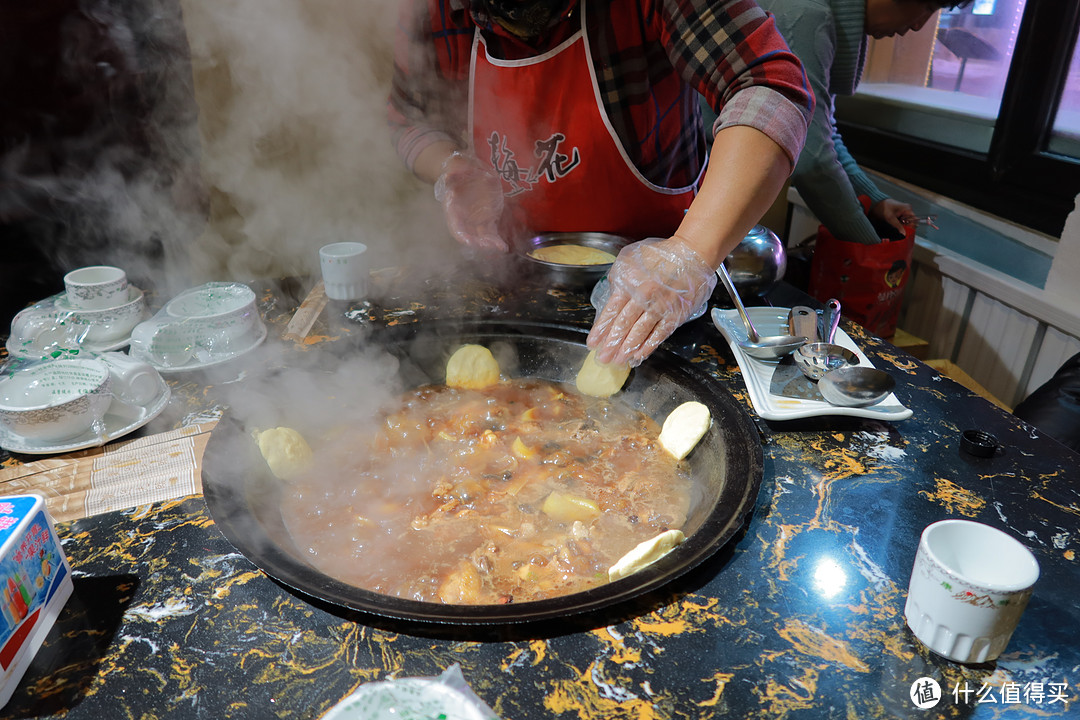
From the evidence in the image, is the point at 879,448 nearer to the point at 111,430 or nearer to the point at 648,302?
the point at 648,302

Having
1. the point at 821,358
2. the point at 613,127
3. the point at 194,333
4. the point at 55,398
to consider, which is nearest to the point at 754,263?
the point at 821,358

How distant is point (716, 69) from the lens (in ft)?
6.48

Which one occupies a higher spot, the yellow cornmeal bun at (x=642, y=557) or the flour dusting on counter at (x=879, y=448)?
the yellow cornmeal bun at (x=642, y=557)

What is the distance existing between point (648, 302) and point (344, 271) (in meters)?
1.11

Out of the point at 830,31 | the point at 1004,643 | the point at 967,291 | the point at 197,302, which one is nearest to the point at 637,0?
the point at 830,31

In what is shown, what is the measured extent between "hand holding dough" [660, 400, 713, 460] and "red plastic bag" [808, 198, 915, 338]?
6.50 ft

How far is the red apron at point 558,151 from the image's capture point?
2393 millimetres

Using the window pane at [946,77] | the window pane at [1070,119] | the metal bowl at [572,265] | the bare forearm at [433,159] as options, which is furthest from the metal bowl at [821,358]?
the window pane at [946,77]

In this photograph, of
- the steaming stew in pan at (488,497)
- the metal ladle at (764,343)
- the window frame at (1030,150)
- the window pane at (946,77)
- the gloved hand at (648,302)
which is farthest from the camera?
the window pane at (946,77)

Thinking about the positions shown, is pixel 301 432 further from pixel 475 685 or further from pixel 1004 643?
pixel 1004 643

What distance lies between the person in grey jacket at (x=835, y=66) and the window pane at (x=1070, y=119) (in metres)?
0.70

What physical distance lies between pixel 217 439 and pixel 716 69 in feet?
5.63

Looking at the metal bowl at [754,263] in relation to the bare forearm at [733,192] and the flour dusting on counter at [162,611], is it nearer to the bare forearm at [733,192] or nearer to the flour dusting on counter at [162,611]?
the bare forearm at [733,192]

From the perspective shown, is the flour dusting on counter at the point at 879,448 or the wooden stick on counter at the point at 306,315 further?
the wooden stick on counter at the point at 306,315
